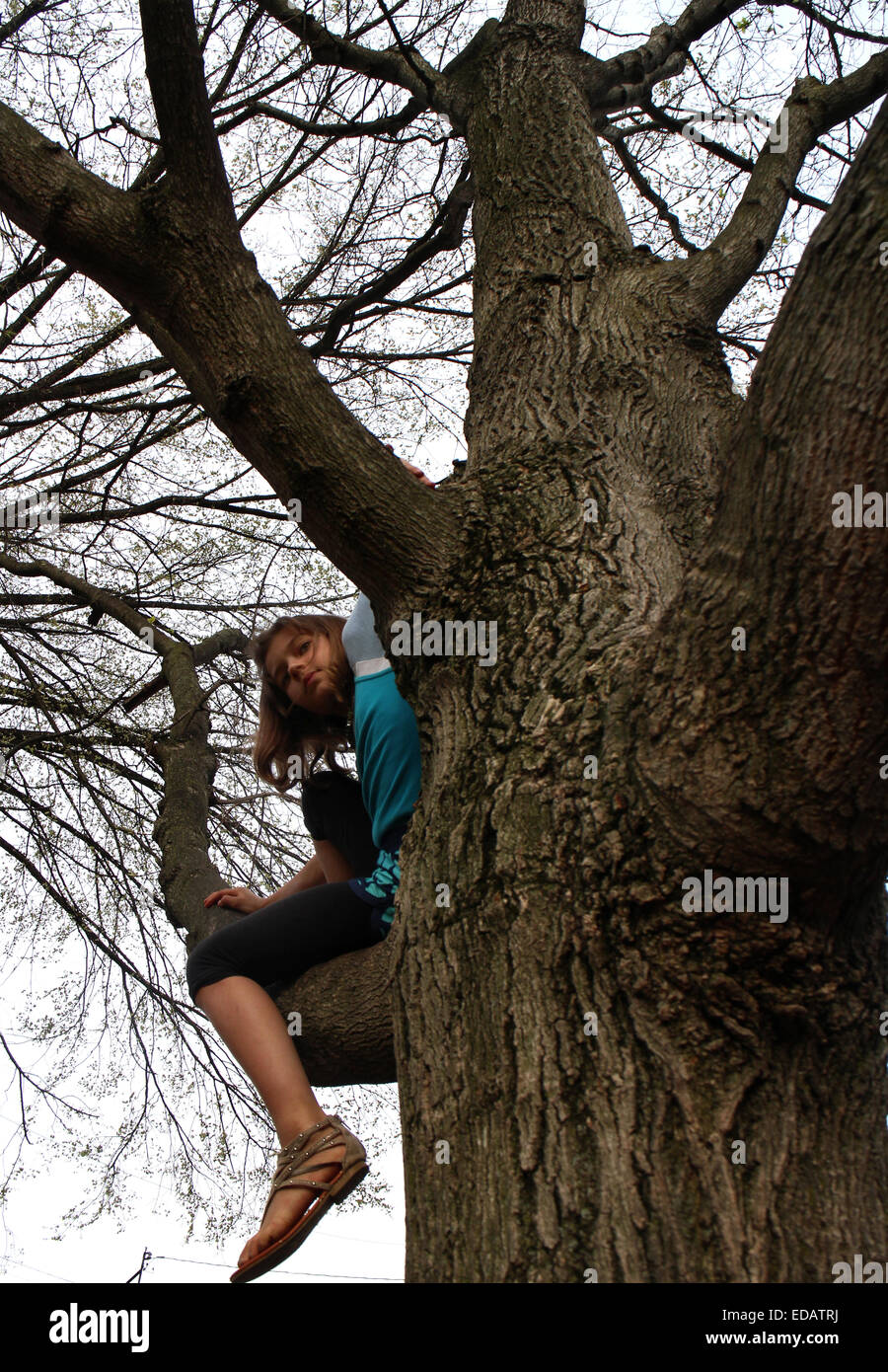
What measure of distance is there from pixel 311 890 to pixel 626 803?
1056 mm

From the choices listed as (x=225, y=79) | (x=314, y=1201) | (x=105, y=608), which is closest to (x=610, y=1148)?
(x=314, y=1201)

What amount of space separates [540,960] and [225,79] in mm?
3861

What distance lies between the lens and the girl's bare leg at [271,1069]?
1811 mm

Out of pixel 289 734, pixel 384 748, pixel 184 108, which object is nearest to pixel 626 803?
pixel 384 748

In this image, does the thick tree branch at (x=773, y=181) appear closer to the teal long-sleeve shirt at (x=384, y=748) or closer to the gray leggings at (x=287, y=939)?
the teal long-sleeve shirt at (x=384, y=748)

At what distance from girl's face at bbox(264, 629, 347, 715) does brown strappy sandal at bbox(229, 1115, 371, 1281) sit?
3.23 ft

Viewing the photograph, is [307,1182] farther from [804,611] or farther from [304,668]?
[804,611]

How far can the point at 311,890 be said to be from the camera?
2.22 metres

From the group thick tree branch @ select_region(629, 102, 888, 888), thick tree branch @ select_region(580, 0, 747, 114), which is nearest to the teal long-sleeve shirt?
thick tree branch @ select_region(629, 102, 888, 888)

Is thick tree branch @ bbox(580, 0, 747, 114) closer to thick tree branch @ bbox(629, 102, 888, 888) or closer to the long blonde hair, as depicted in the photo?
the long blonde hair

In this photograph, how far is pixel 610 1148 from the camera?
46.1 inches

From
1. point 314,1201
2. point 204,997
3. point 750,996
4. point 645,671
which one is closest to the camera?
point 750,996
